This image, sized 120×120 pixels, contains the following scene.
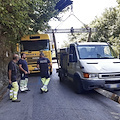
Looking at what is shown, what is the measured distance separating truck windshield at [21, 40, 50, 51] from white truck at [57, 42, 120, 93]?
19.7ft

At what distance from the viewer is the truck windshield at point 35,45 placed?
1376 cm

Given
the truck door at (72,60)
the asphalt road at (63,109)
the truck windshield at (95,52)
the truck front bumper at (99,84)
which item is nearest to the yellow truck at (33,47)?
the truck door at (72,60)

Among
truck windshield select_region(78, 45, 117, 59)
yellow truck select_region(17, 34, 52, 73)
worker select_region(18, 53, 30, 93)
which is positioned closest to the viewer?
truck windshield select_region(78, 45, 117, 59)

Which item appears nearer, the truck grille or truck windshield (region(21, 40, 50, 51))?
the truck grille

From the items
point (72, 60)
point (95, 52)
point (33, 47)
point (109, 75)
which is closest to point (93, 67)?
point (109, 75)

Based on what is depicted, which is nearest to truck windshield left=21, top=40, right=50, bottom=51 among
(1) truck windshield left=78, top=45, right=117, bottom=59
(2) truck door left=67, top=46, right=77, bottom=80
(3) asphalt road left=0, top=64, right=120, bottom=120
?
(2) truck door left=67, top=46, right=77, bottom=80

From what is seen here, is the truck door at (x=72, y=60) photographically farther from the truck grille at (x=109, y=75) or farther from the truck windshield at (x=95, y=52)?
the truck grille at (x=109, y=75)

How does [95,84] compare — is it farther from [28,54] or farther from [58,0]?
[58,0]

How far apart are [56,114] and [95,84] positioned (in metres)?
2.10

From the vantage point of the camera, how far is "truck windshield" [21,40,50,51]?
13758 mm

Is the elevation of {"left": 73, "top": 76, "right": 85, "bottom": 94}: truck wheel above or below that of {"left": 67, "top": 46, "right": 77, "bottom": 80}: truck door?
below

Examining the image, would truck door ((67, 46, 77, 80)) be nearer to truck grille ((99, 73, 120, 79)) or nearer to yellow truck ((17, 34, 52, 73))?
truck grille ((99, 73, 120, 79))

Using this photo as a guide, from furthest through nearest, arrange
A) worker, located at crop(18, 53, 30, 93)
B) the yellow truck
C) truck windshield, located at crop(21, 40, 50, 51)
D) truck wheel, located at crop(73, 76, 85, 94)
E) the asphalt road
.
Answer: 1. truck windshield, located at crop(21, 40, 50, 51)
2. the yellow truck
3. worker, located at crop(18, 53, 30, 93)
4. truck wheel, located at crop(73, 76, 85, 94)
5. the asphalt road

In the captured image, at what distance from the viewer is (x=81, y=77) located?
696 cm
